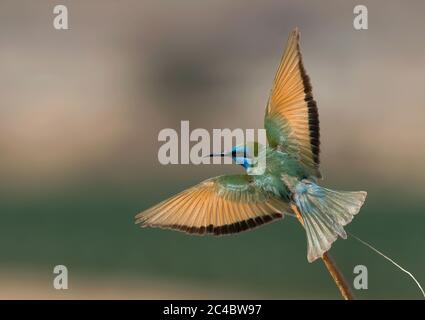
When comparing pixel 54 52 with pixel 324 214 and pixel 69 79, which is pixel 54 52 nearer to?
pixel 69 79

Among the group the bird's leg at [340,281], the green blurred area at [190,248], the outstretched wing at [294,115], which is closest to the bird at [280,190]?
the outstretched wing at [294,115]

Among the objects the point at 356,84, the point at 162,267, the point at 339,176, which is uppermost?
the point at 356,84

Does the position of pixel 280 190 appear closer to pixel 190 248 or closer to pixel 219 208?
pixel 219 208

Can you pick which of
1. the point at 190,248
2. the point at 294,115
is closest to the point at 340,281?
the point at 294,115

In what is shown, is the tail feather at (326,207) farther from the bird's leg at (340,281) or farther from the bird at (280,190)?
the bird's leg at (340,281)

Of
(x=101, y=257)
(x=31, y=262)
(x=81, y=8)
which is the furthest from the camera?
(x=81, y=8)

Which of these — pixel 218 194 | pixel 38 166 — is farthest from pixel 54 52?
pixel 218 194

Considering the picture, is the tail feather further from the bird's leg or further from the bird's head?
the bird's leg
